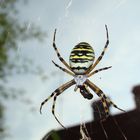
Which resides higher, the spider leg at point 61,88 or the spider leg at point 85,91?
the spider leg at point 61,88

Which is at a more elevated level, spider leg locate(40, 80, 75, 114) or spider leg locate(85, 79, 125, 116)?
spider leg locate(40, 80, 75, 114)

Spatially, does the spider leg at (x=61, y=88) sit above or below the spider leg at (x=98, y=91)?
above

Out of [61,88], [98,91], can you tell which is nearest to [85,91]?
[98,91]

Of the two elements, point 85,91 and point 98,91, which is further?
point 85,91

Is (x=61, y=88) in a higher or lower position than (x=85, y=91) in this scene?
higher

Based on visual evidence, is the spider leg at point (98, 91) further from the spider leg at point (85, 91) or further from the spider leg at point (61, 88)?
the spider leg at point (61, 88)

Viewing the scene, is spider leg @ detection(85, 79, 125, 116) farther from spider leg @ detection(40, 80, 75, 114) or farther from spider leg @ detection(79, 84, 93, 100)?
spider leg @ detection(40, 80, 75, 114)

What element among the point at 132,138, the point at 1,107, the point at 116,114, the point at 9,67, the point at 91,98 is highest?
the point at 9,67

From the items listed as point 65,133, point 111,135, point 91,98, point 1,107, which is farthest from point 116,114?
point 91,98

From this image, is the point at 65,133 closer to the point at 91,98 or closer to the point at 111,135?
the point at 111,135

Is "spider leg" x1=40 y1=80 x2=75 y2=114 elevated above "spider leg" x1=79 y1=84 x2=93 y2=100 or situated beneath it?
elevated above

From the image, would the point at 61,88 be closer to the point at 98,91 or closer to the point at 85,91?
the point at 85,91
